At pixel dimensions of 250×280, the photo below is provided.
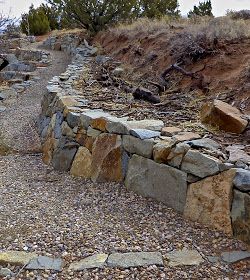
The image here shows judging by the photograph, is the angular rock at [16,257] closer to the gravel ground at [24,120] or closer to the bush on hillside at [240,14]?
the gravel ground at [24,120]

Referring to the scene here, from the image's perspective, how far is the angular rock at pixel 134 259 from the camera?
109 inches

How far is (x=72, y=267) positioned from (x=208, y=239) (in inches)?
42.2

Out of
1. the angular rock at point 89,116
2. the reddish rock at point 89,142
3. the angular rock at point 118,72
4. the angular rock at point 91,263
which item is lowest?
the angular rock at point 91,263

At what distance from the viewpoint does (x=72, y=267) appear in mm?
2779

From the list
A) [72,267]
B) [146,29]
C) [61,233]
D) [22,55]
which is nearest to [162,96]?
[61,233]

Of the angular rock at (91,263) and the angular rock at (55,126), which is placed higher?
the angular rock at (55,126)

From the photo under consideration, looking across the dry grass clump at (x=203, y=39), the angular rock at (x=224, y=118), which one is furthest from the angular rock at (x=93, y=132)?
the dry grass clump at (x=203, y=39)

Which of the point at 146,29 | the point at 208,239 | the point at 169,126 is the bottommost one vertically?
the point at 208,239

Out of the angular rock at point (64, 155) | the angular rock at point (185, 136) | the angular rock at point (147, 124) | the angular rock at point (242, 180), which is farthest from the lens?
the angular rock at point (64, 155)

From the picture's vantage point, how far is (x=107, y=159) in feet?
13.9

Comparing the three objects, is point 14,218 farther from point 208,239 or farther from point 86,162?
point 208,239

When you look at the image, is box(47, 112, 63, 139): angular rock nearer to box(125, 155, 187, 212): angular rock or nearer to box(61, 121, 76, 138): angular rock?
box(61, 121, 76, 138): angular rock

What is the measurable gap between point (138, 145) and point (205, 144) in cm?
68

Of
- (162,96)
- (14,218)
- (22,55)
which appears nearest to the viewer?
(14,218)
